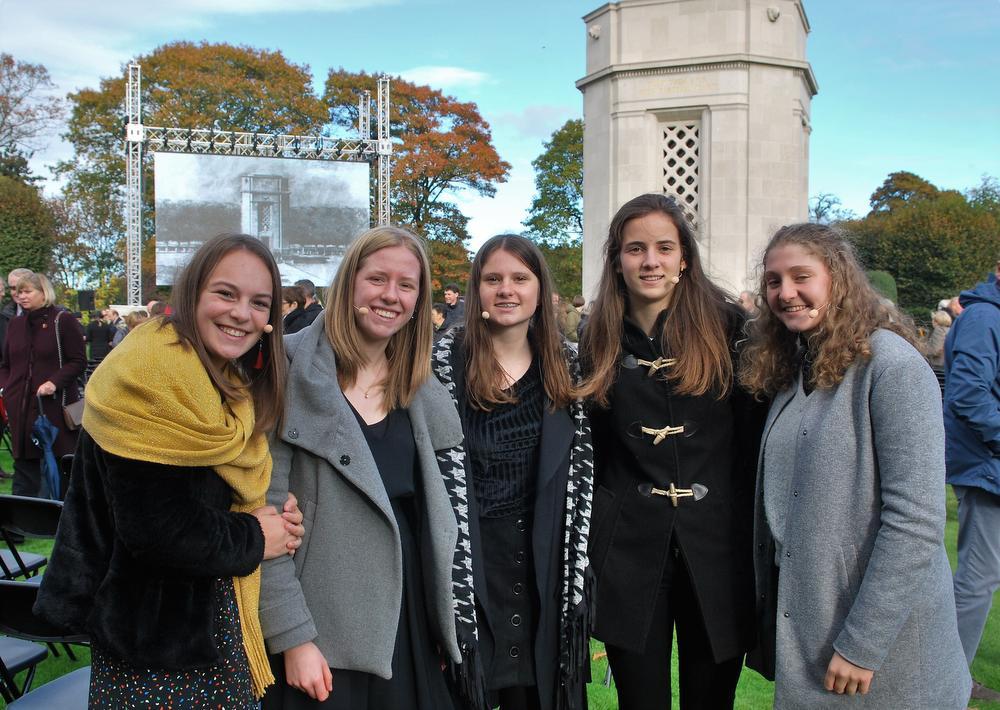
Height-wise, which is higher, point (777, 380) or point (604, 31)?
point (604, 31)

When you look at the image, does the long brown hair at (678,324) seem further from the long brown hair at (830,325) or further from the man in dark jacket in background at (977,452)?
the man in dark jacket in background at (977,452)

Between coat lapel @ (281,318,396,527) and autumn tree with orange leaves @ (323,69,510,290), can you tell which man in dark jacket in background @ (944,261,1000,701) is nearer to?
coat lapel @ (281,318,396,527)

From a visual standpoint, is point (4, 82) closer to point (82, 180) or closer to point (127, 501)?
point (82, 180)

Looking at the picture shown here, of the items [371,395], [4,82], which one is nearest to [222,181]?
[4,82]

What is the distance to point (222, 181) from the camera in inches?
984

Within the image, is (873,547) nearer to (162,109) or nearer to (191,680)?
(191,680)

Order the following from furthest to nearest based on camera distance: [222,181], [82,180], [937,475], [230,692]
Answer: [82,180] < [222,181] < [937,475] < [230,692]

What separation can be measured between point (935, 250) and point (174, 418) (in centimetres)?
3230

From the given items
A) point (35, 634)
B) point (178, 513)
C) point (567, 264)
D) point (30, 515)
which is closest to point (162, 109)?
point (567, 264)

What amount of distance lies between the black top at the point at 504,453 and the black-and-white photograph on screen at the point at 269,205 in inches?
905

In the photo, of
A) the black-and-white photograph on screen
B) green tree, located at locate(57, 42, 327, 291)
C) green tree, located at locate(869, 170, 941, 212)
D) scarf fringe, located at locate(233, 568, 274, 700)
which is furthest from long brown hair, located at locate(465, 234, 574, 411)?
green tree, located at locate(869, 170, 941, 212)

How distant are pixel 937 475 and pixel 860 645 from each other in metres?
0.50

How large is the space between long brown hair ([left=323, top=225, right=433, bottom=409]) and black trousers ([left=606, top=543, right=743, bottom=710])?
42.1 inches

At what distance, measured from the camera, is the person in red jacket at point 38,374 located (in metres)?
6.78
